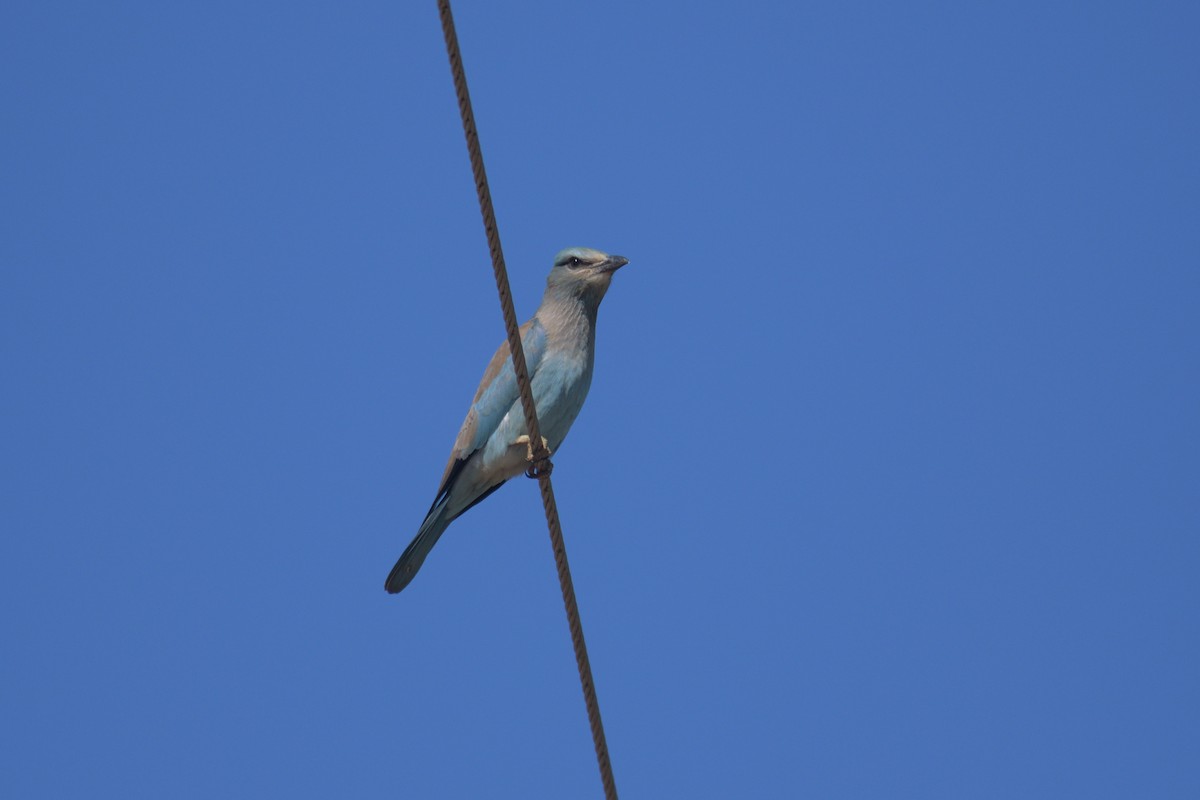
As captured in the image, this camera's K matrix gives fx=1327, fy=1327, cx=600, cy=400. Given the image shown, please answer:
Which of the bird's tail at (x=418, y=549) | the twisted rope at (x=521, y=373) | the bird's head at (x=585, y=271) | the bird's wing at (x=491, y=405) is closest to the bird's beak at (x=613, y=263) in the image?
the bird's head at (x=585, y=271)

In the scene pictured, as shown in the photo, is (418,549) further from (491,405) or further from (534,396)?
(534,396)

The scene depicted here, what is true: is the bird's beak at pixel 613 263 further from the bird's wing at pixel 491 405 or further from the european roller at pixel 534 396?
the bird's wing at pixel 491 405

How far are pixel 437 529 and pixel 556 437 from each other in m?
0.87

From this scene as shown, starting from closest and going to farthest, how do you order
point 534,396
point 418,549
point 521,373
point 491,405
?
point 521,373
point 534,396
point 491,405
point 418,549

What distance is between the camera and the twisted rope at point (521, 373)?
372 cm

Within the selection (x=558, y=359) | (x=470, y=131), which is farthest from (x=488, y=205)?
(x=558, y=359)

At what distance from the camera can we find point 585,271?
6957 mm

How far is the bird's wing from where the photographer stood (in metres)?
6.64

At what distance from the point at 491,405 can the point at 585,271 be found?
89cm

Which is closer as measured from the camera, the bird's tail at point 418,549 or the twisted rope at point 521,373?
the twisted rope at point 521,373

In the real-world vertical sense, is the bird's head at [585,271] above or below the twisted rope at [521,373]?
above

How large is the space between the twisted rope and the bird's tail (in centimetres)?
187

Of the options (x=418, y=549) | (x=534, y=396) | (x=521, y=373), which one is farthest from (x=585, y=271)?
(x=521, y=373)

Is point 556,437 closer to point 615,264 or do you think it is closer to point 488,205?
point 615,264
